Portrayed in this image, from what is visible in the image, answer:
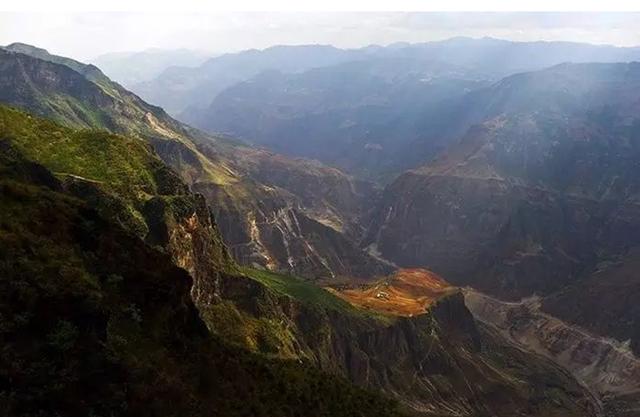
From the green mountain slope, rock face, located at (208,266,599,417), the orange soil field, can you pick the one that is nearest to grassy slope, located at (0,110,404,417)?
the green mountain slope

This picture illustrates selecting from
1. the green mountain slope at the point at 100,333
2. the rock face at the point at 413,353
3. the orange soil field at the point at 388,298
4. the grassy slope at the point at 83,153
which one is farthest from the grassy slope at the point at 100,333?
the orange soil field at the point at 388,298

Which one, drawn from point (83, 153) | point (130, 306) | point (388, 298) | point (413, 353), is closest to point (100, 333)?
point (130, 306)

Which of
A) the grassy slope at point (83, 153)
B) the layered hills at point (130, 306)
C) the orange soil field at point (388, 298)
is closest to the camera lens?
the layered hills at point (130, 306)

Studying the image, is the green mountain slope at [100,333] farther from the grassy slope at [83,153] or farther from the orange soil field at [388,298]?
the orange soil field at [388,298]

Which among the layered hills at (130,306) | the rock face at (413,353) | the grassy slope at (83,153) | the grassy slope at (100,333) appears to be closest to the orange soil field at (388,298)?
the rock face at (413,353)

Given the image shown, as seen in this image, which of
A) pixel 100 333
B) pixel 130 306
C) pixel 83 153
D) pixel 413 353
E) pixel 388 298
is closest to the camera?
pixel 100 333

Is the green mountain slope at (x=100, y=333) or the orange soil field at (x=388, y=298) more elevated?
the green mountain slope at (x=100, y=333)

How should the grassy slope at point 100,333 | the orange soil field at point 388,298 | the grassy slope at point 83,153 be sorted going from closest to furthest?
the grassy slope at point 100,333 → the grassy slope at point 83,153 → the orange soil field at point 388,298

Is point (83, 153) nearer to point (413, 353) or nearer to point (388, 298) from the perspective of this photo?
point (413, 353)

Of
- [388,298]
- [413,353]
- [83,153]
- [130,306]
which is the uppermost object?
[83,153]

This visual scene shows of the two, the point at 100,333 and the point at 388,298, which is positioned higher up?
the point at 100,333

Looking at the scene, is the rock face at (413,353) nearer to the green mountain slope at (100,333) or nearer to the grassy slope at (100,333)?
the green mountain slope at (100,333)

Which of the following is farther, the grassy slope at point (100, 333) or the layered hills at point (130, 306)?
the layered hills at point (130, 306)

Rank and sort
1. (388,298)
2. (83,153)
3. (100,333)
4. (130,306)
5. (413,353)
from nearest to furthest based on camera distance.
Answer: (100,333) → (130,306) → (83,153) → (413,353) → (388,298)
